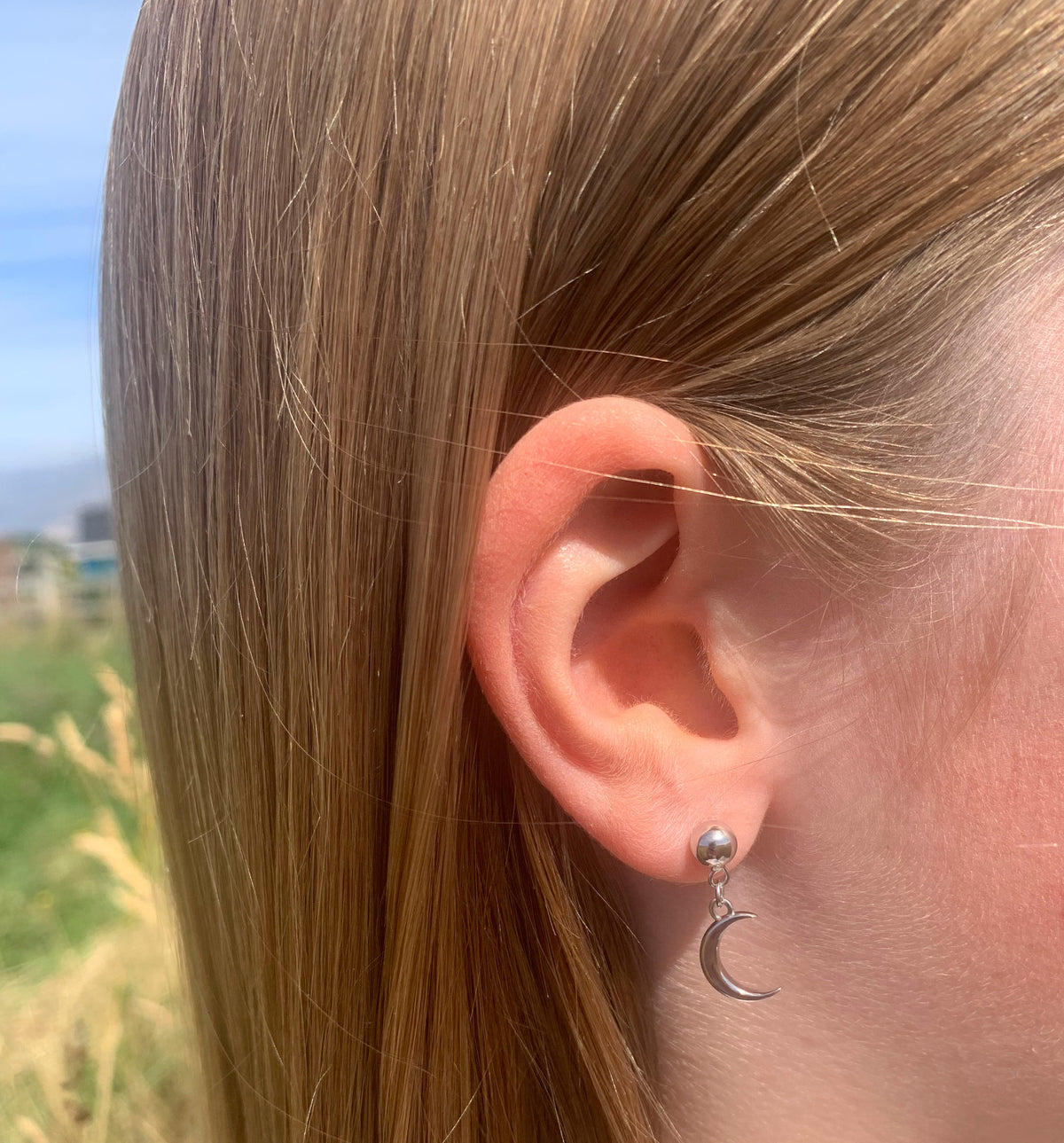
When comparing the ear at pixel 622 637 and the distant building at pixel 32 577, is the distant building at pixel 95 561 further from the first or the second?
the ear at pixel 622 637

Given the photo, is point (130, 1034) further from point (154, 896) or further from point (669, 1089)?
point (669, 1089)

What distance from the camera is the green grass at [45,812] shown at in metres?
1.40

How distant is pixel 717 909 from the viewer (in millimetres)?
802

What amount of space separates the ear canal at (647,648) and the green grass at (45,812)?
86 centimetres

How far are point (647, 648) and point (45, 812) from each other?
1.31 m

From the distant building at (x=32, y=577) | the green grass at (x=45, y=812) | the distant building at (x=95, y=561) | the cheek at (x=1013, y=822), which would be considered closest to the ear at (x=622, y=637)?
the cheek at (x=1013, y=822)

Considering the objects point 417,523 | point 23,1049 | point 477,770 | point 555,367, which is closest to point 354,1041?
point 477,770

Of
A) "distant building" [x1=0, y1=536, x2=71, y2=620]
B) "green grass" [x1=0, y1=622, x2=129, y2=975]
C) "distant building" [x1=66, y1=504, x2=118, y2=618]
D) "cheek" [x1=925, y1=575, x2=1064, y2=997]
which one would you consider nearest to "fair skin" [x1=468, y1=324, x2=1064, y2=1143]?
"cheek" [x1=925, y1=575, x2=1064, y2=997]

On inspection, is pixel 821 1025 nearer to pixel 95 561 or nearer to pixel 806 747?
pixel 806 747

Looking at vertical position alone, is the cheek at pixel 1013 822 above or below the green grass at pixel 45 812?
above

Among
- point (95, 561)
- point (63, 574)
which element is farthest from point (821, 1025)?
point (63, 574)

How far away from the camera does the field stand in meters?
1.39

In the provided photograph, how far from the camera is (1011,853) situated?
2.35 ft

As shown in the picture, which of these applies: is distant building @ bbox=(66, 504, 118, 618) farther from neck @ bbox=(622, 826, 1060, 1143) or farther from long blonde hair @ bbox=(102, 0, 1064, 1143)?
neck @ bbox=(622, 826, 1060, 1143)
